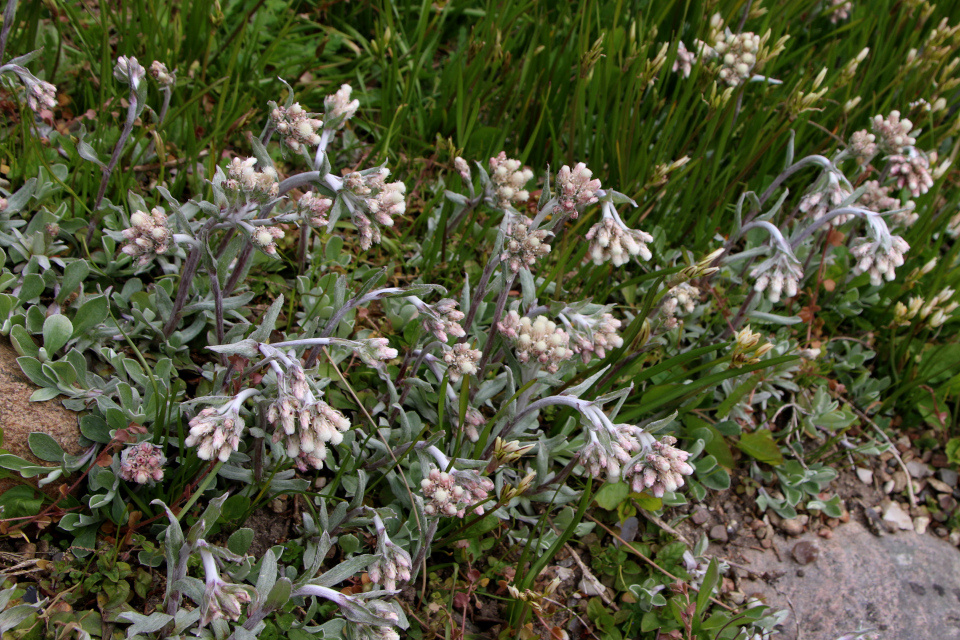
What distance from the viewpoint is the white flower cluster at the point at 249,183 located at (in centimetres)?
223

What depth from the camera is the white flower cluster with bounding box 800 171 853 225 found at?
3293 millimetres

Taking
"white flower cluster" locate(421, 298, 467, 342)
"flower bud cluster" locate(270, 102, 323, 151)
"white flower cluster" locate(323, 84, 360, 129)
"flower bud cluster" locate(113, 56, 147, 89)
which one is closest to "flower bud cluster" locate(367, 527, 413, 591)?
"white flower cluster" locate(421, 298, 467, 342)

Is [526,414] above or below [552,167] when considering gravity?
below

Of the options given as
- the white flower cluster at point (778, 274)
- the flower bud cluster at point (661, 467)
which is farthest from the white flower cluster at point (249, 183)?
the white flower cluster at point (778, 274)

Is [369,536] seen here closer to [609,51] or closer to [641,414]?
[641,414]

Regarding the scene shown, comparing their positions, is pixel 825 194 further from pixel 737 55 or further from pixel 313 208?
pixel 313 208

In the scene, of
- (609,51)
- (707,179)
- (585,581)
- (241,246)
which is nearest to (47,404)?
(241,246)

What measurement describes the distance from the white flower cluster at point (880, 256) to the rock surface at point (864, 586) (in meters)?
1.30

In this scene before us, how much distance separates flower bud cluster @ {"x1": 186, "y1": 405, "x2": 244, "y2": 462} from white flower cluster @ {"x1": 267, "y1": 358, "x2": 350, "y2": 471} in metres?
0.10

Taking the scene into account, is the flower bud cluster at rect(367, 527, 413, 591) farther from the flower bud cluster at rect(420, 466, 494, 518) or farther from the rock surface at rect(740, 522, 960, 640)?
the rock surface at rect(740, 522, 960, 640)

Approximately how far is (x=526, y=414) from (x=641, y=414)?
548 mm

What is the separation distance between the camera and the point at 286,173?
147 inches

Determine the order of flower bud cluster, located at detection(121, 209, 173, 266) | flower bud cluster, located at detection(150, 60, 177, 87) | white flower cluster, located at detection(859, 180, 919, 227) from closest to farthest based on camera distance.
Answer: flower bud cluster, located at detection(121, 209, 173, 266) → flower bud cluster, located at detection(150, 60, 177, 87) → white flower cluster, located at detection(859, 180, 919, 227)

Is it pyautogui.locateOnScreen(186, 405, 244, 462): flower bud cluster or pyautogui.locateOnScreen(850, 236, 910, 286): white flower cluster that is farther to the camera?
pyautogui.locateOnScreen(850, 236, 910, 286): white flower cluster
